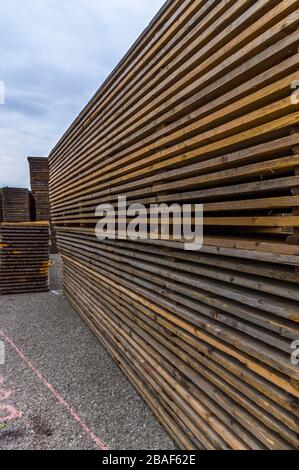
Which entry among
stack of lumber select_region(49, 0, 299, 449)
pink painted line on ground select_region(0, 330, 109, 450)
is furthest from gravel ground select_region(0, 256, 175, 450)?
stack of lumber select_region(49, 0, 299, 449)

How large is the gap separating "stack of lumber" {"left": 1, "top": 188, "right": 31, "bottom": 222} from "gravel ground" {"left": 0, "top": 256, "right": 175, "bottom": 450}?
10761mm

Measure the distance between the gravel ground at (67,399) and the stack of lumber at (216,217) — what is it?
250mm

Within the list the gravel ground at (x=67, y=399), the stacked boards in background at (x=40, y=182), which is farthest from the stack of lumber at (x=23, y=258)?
the stacked boards in background at (x=40, y=182)

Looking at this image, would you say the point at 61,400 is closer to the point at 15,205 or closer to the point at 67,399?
the point at 67,399

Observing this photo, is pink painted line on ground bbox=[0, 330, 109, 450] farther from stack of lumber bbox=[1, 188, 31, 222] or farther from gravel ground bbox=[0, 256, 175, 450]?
stack of lumber bbox=[1, 188, 31, 222]

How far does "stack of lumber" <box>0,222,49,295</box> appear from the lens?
9.77m

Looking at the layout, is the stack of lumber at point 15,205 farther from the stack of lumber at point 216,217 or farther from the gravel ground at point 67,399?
the stack of lumber at point 216,217

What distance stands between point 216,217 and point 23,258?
8.58m

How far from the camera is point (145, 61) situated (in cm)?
352

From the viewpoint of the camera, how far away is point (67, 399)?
3.71 metres

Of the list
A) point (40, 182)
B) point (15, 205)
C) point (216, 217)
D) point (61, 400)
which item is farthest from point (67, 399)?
point (15, 205)

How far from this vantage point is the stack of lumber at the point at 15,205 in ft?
52.3
